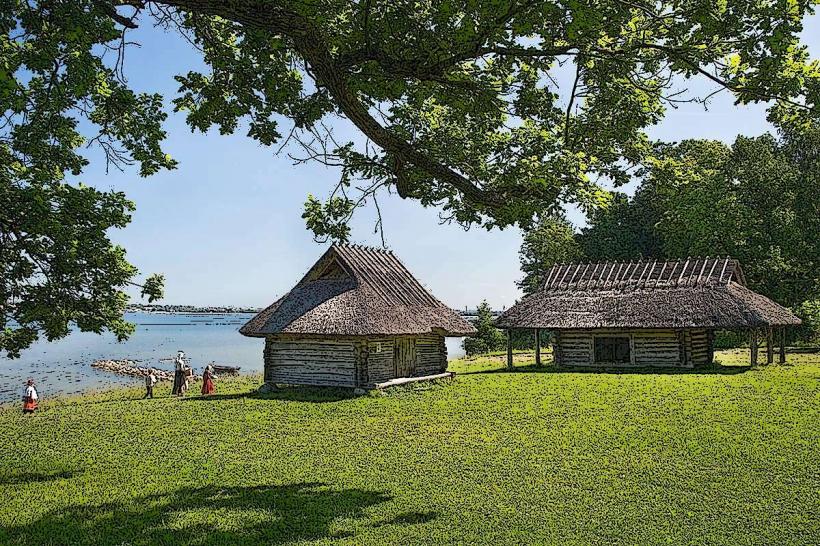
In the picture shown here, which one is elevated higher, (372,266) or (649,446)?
(372,266)

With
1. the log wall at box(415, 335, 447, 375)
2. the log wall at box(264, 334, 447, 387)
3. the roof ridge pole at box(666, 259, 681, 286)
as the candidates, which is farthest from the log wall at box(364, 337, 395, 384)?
the roof ridge pole at box(666, 259, 681, 286)

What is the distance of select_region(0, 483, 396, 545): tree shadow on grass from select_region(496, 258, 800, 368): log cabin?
1921cm

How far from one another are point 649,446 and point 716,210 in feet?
98.9

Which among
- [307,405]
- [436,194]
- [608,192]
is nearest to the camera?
[608,192]

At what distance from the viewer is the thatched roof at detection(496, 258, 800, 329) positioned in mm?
25062

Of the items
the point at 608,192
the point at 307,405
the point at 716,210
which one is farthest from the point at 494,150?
the point at 716,210

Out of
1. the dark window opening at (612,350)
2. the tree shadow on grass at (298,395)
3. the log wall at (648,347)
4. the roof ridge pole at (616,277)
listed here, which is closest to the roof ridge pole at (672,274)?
the roof ridge pole at (616,277)

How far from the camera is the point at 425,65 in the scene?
18.8 feet

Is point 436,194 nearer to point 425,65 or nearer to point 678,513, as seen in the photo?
point 425,65

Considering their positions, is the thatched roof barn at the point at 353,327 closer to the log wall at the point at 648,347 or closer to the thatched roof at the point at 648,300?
the thatched roof at the point at 648,300

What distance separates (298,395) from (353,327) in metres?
2.70

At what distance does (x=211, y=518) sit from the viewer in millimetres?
8125

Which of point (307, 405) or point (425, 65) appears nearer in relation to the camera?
point (425, 65)

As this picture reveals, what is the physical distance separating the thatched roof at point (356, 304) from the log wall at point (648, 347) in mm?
6240
